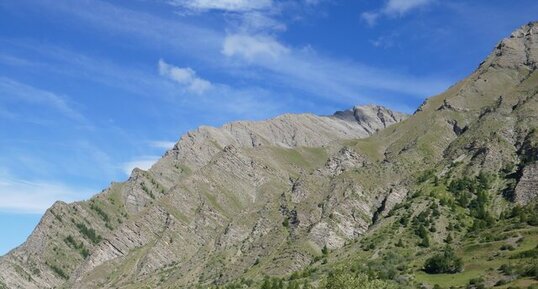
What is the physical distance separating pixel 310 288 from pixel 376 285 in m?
58.1

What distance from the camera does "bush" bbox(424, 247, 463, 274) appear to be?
185m

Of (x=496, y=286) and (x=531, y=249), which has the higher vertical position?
(x=531, y=249)

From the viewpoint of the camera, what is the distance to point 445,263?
187m

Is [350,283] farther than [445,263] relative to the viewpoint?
No

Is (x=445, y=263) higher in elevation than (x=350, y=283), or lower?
higher

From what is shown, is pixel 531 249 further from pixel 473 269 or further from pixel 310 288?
pixel 310 288

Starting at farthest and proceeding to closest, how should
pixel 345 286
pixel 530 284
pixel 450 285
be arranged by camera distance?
1. pixel 450 285
2. pixel 530 284
3. pixel 345 286

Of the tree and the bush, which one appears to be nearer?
the tree

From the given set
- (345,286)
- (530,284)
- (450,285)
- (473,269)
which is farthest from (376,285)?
(473,269)

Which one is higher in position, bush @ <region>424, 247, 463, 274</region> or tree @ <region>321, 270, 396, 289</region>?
bush @ <region>424, 247, 463, 274</region>

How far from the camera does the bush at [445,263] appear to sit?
18488 centimetres

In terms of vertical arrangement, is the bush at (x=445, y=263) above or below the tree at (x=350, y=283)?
above

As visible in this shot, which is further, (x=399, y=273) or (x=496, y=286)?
(x=399, y=273)

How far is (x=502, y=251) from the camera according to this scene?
184750mm
